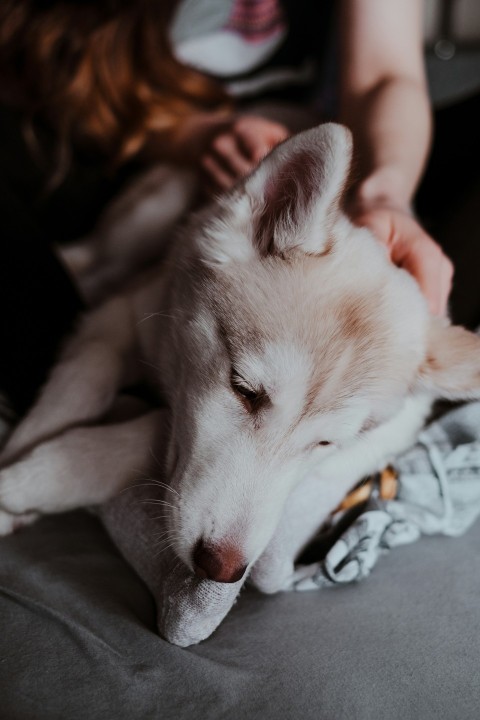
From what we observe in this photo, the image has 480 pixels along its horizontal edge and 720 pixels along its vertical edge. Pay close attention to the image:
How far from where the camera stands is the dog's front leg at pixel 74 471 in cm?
129

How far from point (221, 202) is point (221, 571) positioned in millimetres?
817

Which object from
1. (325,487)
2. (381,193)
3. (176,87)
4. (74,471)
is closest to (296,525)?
(325,487)

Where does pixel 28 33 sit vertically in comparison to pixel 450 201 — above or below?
above

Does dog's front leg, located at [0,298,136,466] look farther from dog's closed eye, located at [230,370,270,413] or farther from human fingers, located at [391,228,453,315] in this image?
human fingers, located at [391,228,453,315]

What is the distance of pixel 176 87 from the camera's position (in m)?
2.66

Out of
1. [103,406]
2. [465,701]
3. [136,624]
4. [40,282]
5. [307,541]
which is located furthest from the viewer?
[40,282]

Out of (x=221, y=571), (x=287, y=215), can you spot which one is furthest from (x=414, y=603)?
(x=287, y=215)

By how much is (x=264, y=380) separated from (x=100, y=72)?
2039 mm

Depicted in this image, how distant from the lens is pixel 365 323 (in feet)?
4.07

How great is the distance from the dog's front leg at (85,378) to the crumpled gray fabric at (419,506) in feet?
2.12

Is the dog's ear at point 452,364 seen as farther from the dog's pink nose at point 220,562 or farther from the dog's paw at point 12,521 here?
the dog's paw at point 12,521

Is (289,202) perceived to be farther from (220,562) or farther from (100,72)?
(100,72)

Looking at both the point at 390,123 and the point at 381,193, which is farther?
the point at 390,123

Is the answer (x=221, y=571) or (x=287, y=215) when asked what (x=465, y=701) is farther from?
(x=287, y=215)
